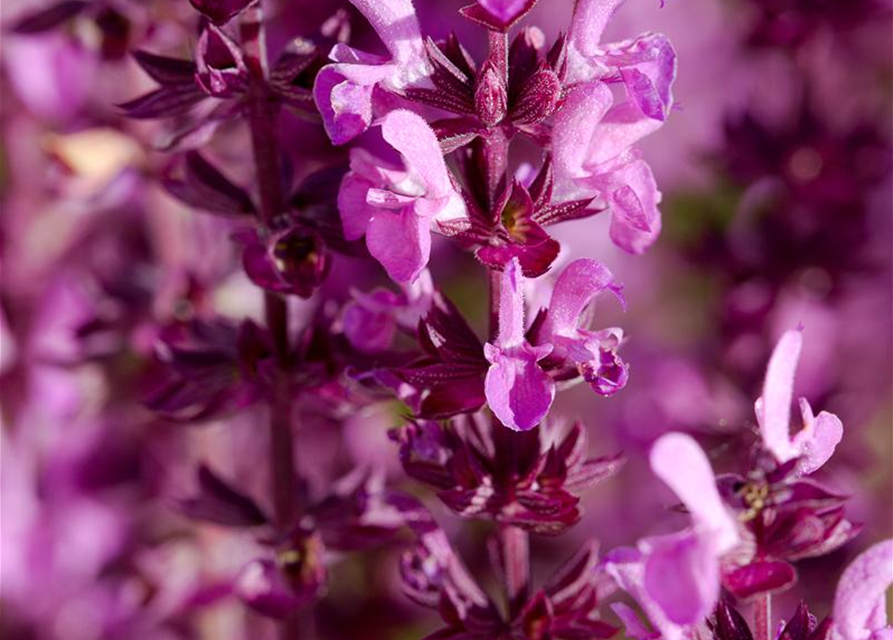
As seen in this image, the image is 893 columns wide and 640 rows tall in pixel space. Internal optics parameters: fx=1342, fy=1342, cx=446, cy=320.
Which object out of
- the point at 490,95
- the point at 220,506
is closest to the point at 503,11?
the point at 490,95

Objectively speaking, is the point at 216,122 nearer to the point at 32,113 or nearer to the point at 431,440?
the point at 431,440

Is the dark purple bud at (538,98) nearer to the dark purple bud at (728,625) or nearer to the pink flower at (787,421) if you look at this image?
the pink flower at (787,421)

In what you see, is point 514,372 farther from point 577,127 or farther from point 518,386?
point 577,127

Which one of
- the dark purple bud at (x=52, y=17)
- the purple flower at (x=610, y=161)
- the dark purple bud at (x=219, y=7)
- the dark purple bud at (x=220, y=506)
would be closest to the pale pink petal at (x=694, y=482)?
the purple flower at (x=610, y=161)

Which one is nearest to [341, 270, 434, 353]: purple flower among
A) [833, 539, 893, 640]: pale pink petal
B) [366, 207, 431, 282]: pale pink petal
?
[366, 207, 431, 282]: pale pink petal

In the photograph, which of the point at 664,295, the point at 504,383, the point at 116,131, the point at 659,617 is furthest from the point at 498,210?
the point at 664,295

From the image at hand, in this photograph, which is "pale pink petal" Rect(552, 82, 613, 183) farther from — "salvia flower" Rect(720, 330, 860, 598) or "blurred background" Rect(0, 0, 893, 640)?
"blurred background" Rect(0, 0, 893, 640)
